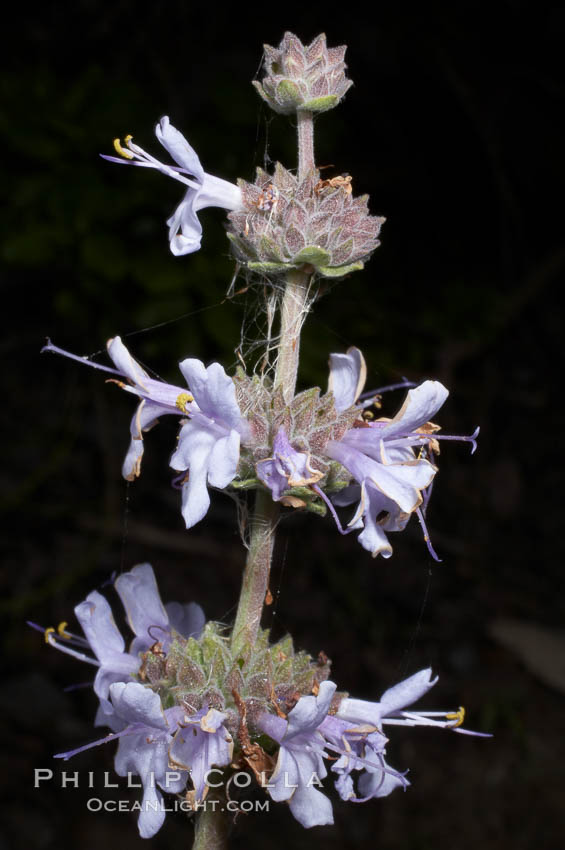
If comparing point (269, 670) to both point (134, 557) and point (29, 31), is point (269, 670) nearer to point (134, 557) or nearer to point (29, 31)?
point (134, 557)

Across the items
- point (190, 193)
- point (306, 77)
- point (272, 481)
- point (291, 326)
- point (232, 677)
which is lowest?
point (232, 677)

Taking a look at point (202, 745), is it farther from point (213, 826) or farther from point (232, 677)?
point (213, 826)

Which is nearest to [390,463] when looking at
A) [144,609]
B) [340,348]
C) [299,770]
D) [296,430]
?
[296,430]

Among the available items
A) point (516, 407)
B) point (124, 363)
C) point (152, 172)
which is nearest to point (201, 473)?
point (124, 363)

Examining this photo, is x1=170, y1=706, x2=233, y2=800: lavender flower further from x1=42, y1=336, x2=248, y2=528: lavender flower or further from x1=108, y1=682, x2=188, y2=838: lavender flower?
x1=42, y1=336, x2=248, y2=528: lavender flower

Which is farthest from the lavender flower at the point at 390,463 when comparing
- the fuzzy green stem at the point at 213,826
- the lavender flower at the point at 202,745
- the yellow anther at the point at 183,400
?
the fuzzy green stem at the point at 213,826
